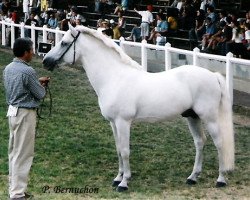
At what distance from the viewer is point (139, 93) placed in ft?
30.8

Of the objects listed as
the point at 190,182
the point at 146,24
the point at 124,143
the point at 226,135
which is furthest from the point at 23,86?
the point at 146,24

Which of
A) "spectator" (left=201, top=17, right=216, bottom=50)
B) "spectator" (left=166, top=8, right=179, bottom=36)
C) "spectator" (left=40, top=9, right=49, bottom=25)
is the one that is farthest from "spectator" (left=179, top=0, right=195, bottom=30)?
"spectator" (left=40, top=9, right=49, bottom=25)

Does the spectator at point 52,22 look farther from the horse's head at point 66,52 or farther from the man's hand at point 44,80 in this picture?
the man's hand at point 44,80

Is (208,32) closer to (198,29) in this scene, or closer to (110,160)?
(198,29)

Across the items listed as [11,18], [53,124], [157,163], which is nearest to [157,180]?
[157,163]

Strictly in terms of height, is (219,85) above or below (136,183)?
above

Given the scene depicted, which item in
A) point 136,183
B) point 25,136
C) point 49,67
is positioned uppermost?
point 49,67

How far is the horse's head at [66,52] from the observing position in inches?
382

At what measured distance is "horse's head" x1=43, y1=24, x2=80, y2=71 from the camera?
9703mm

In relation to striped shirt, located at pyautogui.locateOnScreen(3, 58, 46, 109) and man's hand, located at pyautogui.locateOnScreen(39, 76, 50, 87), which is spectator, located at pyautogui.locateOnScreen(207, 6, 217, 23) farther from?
striped shirt, located at pyautogui.locateOnScreen(3, 58, 46, 109)

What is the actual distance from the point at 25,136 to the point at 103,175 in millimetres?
1980

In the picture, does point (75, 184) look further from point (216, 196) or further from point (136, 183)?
point (216, 196)

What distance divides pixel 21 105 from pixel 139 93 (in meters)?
1.71

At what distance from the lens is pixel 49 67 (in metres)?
9.78
